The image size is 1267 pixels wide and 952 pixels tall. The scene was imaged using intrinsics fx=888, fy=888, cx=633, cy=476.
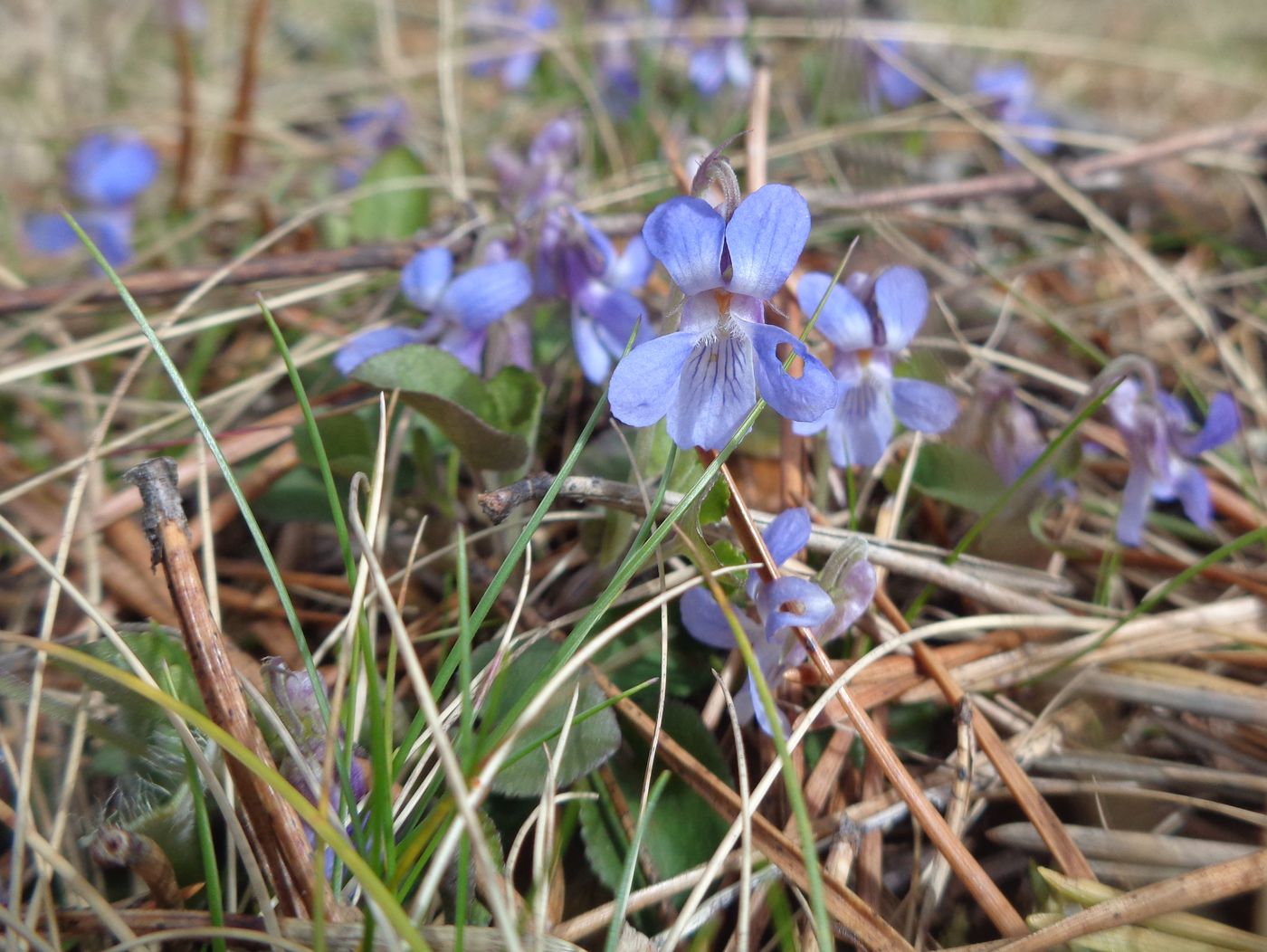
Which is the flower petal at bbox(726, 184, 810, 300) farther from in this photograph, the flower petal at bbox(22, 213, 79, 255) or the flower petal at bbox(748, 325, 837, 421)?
the flower petal at bbox(22, 213, 79, 255)

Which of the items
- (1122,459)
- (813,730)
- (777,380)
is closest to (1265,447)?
(1122,459)

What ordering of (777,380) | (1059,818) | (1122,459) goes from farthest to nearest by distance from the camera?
(1122,459), (1059,818), (777,380)

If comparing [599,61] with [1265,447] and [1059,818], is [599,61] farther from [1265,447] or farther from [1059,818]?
[1059,818]

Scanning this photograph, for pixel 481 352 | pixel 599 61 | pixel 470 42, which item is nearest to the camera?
pixel 481 352

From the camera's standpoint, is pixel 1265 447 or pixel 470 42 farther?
pixel 470 42

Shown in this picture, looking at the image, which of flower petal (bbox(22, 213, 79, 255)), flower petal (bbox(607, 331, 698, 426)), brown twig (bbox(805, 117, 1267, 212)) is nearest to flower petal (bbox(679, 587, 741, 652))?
flower petal (bbox(607, 331, 698, 426))

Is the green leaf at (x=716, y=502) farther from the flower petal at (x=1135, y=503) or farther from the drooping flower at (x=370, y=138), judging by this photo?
the drooping flower at (x=370, y=138)

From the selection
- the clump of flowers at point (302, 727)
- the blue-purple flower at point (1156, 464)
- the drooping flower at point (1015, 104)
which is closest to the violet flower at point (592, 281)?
the clump of flowers at point (302, 727)
